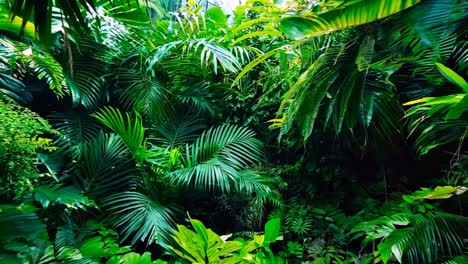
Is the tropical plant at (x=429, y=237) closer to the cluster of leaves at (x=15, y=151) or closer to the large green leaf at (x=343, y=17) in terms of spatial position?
the large green leaf at (x=343, y=17)

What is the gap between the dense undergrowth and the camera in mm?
1257

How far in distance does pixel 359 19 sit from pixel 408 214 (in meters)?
0.95

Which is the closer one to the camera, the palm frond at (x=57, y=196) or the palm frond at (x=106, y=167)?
the palm frond at (x=57, y=196)

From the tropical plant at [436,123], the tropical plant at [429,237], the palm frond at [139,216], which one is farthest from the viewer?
the palm frond at [139,216]

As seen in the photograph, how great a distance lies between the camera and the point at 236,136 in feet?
7.88

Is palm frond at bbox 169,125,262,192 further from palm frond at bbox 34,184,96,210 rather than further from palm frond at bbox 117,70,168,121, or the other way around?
palm frond at bbox 34,184,96,210

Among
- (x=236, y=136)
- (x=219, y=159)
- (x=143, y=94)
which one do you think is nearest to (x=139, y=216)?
(x=219, y=159)

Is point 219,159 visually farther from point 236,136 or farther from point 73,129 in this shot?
point 73,129

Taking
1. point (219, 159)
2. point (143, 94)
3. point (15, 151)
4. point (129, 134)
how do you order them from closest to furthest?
point (15, 151) < point (129, 134) < point (219, 159) < point (143, 94)

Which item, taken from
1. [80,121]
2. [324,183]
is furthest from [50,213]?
[324,183]

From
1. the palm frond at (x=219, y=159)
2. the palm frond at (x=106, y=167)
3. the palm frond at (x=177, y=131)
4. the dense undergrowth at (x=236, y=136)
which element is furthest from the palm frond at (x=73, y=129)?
the palm frond at (x=219, y=159)

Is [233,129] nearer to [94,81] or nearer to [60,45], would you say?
[94,81]

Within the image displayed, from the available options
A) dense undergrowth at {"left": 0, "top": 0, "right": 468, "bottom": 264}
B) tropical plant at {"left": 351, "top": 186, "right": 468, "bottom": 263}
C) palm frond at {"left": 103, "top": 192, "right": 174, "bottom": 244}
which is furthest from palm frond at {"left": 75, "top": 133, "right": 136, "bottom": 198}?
tropical plant at {"left": 351, "top": 186, "right": 468, "bottom": 263}

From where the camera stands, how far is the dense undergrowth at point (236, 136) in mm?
1257
